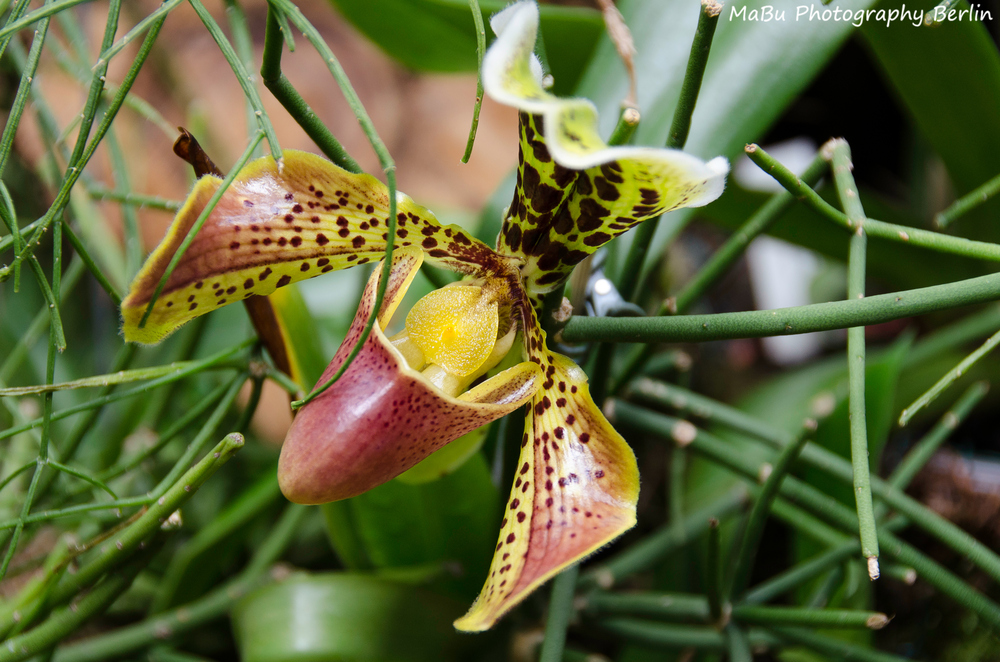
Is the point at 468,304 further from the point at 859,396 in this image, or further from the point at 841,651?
the point at 841,651

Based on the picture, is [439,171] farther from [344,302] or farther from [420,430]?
[420,430]

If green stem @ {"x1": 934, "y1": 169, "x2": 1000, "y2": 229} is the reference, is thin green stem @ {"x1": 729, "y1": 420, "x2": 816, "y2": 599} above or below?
below

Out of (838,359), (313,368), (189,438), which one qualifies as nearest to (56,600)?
(313,368)

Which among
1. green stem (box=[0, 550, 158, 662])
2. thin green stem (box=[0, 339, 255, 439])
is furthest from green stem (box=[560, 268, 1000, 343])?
green stem (box=[0, 550, 158, 662])

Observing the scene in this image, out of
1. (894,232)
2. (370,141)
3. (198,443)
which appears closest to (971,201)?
(894,232)

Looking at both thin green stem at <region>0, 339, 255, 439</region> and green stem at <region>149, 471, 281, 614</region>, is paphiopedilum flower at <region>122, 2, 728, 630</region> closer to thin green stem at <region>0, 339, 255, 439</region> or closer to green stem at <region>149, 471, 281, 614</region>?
thin green stem at <region>0, 339, 255, 439</region>

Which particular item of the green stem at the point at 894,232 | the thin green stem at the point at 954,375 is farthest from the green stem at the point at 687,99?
the thin green stem at the point at 954,375

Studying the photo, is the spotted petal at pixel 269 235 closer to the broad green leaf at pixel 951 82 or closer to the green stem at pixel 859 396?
the green stem at pixel 859 396
